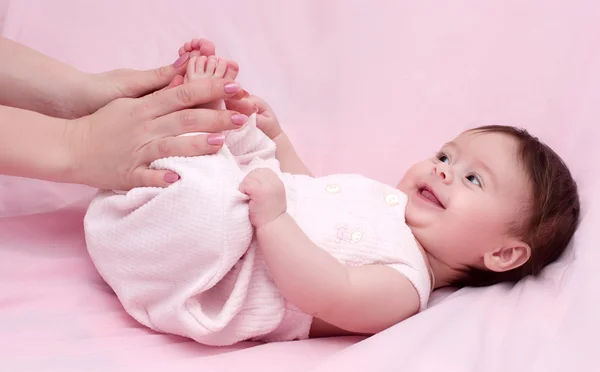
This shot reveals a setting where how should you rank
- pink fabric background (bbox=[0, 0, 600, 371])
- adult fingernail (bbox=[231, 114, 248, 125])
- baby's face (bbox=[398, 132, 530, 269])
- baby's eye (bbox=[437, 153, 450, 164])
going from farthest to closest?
baby's eye (bbox=[437, 153, 450, 164])
baby's face (bbox=[398, 132, 530, 269])
adult fingernail (bbox=[231, 114, 248, 125])
pink fabric background (bbox=[0, 0, 600, 371])

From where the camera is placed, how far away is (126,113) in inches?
42.0

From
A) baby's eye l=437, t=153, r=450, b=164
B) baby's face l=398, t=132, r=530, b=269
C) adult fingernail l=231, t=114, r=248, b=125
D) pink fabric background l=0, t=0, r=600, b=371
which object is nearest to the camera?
pink fabric background l=0, t=0, r=600, b=371

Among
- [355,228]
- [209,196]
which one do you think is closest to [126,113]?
[209,196]

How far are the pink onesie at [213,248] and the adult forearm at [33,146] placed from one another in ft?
0.28

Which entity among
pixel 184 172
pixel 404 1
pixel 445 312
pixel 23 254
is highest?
pixel 404 1

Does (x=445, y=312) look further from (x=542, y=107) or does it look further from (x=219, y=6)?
(x=219, y=6)

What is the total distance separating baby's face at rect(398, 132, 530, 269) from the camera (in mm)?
1129

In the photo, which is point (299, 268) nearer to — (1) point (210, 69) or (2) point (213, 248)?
(2) point (213, 248)

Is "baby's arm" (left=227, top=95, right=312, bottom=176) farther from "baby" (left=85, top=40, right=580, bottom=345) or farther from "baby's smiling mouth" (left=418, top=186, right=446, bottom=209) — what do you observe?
"baby's smiling mouth" (left=418, top=186, right=446, bottom=209)

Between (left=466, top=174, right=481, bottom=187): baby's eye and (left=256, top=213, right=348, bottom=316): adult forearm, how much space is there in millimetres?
338

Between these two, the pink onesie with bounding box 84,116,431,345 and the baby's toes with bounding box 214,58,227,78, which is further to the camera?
the baby's toes with bounding box 214,58,227,78

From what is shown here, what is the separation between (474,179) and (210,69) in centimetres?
50

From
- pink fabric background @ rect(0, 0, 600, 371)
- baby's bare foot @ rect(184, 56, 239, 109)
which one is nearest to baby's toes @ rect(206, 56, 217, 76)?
baby's bare foot @ rect(184, 56, 239, 109)

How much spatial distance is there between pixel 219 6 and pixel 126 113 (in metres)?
0.72
